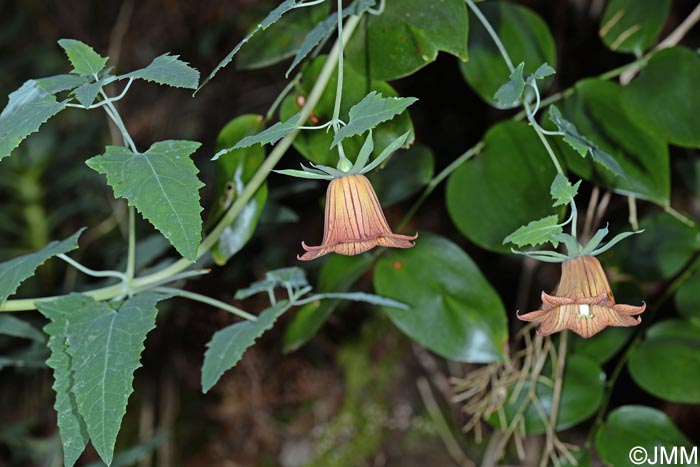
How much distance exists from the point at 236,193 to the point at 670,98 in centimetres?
41

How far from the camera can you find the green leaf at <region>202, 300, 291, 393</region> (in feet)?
1.91

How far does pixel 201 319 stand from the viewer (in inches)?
53.8

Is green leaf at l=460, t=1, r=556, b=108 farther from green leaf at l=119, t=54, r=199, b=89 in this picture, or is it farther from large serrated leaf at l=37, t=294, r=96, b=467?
large serrated leaf at l=37, t=294, r=96, b=467

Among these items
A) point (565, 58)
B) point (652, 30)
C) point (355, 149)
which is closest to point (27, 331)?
point (355, 149)

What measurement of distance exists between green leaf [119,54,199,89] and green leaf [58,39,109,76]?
0.16ft

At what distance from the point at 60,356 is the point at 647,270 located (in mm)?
597

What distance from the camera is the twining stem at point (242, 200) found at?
2.02 feet

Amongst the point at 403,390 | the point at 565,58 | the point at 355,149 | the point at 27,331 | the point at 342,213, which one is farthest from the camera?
the point at 403,390

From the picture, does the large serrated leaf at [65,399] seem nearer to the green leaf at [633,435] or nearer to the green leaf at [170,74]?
the green leaf at [170,74]

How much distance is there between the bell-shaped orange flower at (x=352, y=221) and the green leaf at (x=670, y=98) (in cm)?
31

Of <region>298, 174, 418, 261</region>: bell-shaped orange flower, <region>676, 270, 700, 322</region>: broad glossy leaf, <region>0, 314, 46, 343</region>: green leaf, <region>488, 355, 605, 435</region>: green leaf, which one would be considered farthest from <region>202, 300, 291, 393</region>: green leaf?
<region>676, 270, 700, 322</region>: broad glossy leaf

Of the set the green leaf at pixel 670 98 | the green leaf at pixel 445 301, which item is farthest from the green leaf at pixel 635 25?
the green leaf at pixel 445 301

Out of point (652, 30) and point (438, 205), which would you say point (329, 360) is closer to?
point (438, 205)

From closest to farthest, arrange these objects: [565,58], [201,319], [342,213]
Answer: [342,213], [565,58], [201,319]
